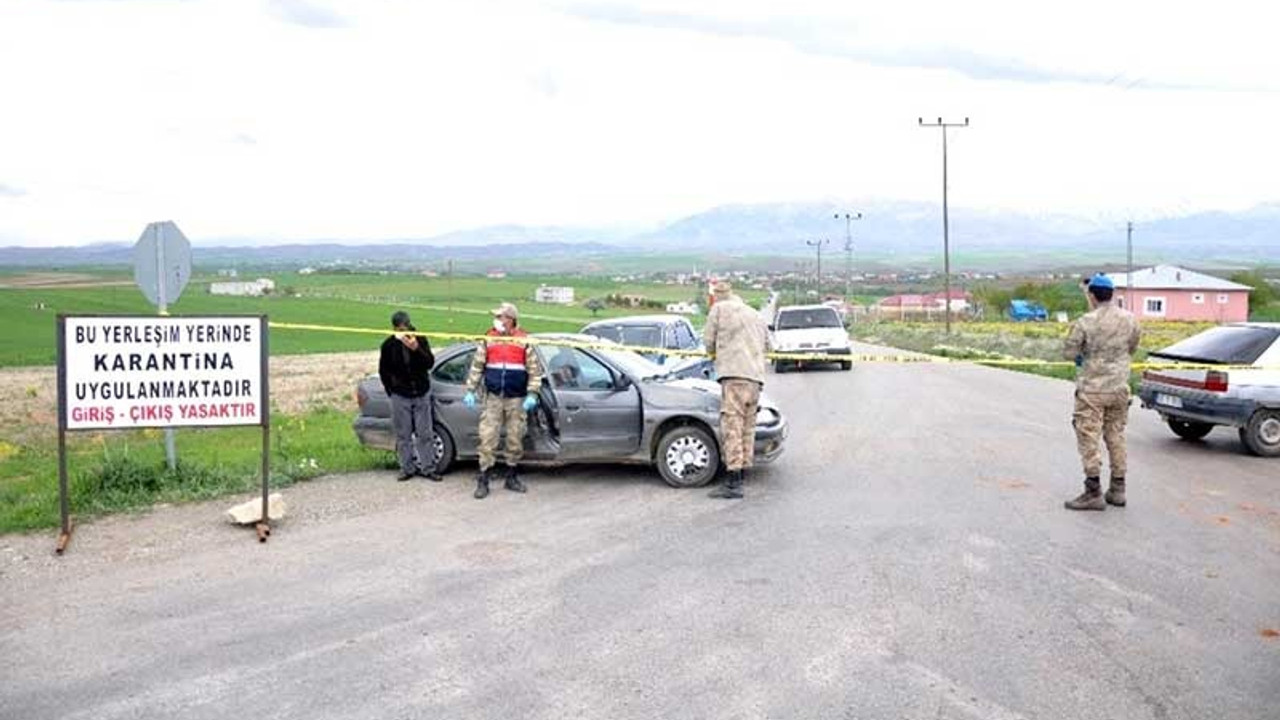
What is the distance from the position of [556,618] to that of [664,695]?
1324mm

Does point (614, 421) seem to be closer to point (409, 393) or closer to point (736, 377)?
point (736, 377)

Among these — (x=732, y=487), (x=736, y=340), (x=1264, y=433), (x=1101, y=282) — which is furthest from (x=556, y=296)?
(x=1101, y=282)

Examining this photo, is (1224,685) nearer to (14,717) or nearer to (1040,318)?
(14,717)

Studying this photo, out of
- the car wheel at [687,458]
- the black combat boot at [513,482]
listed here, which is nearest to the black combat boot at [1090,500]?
the car wheel at [687,458]

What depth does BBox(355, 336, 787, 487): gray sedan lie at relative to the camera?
10.5 m

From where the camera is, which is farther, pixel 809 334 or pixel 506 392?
pixel 809 334

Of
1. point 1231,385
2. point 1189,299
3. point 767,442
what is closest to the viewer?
point 767,442

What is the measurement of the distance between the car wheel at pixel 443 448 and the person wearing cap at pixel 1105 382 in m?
5.59

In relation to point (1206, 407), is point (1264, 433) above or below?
below

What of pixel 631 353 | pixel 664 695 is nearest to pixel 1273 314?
pixel 631 353

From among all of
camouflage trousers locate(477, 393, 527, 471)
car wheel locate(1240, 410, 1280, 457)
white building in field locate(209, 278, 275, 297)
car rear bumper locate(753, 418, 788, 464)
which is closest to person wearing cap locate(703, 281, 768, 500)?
car rear bumper locate(753, 418, 788, 464)

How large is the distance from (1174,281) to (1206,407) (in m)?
102

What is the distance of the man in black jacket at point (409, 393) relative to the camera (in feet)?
34.9

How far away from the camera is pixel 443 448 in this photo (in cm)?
1116
